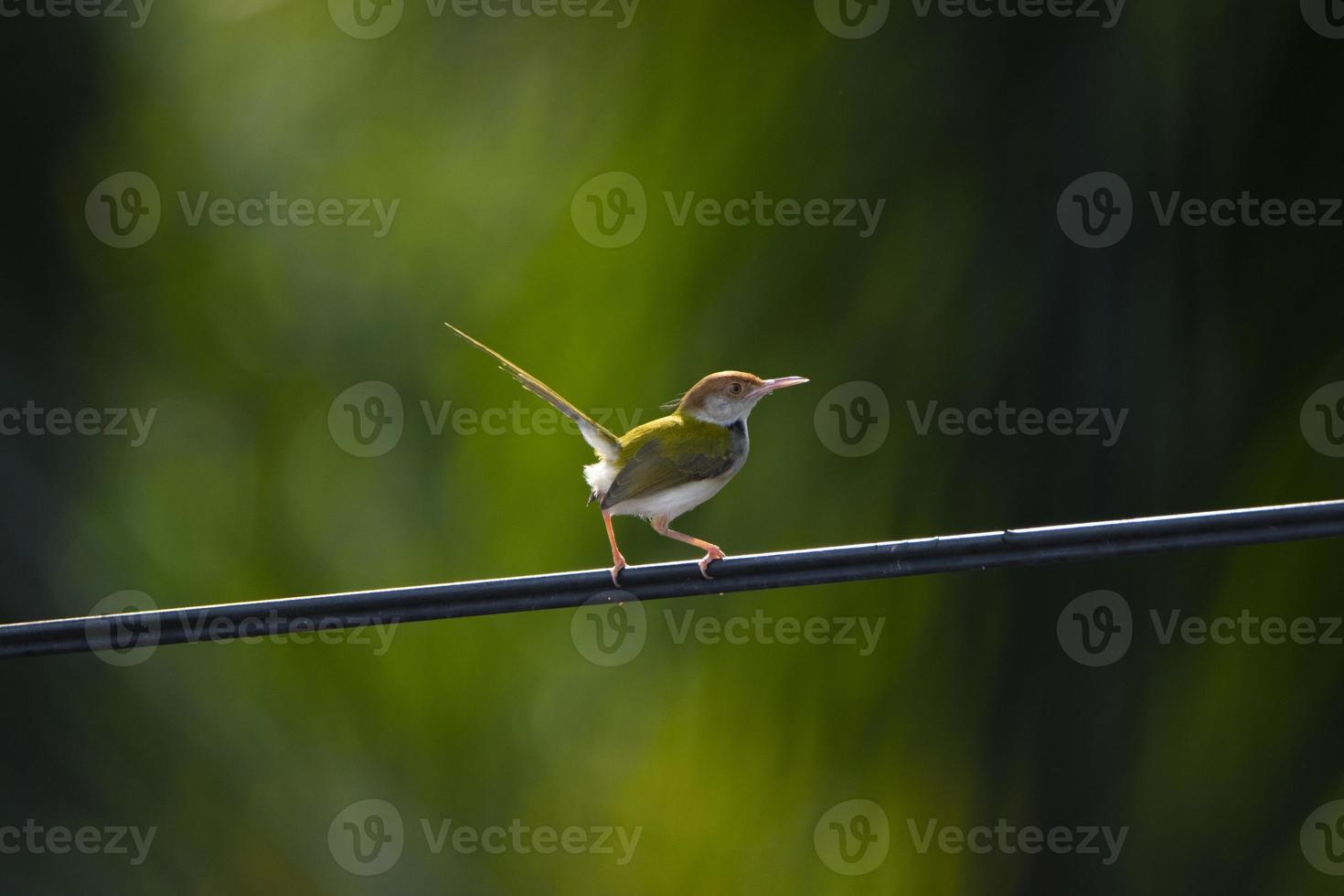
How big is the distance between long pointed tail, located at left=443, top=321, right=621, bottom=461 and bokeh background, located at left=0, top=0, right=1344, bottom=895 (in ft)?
1.87

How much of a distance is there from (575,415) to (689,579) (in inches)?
92.6

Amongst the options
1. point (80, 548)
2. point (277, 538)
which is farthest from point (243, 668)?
point (80, 548)

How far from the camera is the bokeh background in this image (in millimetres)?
6324

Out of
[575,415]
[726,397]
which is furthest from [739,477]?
[575,415]

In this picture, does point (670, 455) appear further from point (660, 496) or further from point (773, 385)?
point (773, 385)

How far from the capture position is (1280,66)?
6.76 meters

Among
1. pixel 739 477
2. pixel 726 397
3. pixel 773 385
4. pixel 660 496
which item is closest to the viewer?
pixel 660 496

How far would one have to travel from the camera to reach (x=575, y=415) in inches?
247

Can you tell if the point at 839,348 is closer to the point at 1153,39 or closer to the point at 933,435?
the point at 933,435

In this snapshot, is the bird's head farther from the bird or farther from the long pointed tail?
the long pointed tail

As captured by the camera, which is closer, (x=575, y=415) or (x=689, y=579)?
(x=689, y=579)

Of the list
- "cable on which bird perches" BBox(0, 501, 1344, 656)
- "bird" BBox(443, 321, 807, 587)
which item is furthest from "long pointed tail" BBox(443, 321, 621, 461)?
"cable on which bird perches" BBox(0, 501, 1344, 656)

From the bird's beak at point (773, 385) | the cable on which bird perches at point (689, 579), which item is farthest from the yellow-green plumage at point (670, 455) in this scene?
the cable on which bird perches at point (689, 579)

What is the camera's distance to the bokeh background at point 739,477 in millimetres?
6324
